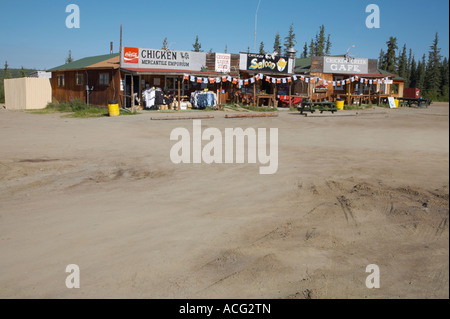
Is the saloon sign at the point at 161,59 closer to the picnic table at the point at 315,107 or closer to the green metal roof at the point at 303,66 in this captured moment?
the picnic table at the point at 315,107

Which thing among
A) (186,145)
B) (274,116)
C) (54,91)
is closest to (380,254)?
(186,145)

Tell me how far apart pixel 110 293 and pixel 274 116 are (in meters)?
20.2

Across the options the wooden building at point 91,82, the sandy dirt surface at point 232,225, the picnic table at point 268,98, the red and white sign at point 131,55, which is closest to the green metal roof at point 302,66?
the picnic table at point 268,98

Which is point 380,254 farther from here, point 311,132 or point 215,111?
point 215,111

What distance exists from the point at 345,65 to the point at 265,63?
28.5ft

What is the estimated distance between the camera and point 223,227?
5.61 metres

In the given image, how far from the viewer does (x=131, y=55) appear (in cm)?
2728

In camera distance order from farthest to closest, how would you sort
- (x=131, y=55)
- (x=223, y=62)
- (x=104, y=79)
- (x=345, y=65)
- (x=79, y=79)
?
(x=345, y=65) → (x=223, y=62) → (x=79, y=79) → (x=104, y=79) → (x=131, y=55)

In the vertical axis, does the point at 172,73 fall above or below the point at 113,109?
above

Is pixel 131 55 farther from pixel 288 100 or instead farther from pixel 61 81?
pixel 288 100

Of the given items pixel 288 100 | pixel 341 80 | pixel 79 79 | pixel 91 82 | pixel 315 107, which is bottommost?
pixel 315 107

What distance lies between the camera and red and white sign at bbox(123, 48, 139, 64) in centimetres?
2692

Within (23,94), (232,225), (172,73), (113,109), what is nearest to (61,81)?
(23,94)

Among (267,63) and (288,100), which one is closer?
(267,63)
